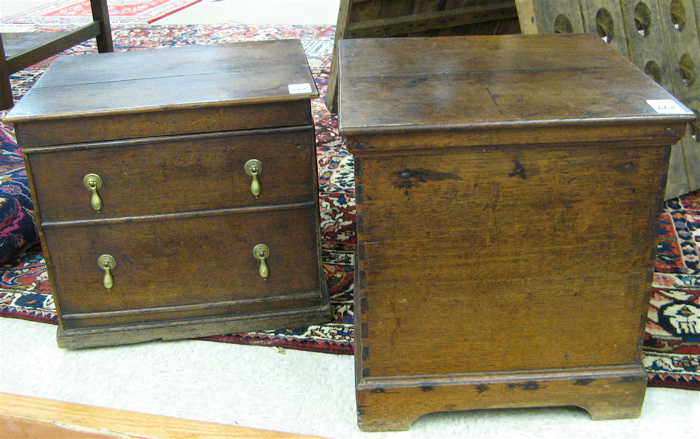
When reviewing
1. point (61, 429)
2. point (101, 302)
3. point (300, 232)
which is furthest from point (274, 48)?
point (61, 429)

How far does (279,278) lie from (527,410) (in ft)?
2.62

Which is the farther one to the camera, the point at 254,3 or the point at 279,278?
the point at 254,3

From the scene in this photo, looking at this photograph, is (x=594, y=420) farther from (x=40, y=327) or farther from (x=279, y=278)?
(x=40, y=327)

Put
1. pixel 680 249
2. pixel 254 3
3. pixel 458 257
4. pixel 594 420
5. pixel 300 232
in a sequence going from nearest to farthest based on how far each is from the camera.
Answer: pixel 458 257, pixel 594 420, pixel 300 232, pixel 680 249, pixel 254 3

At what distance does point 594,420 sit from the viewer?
1.81 metres

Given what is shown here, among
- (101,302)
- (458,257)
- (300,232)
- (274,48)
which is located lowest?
(101,302)

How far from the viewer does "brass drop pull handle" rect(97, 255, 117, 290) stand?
2.02 m

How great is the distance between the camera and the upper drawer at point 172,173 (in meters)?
1.91

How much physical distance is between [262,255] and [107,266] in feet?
1.45

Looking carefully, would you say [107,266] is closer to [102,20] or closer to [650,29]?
[650,29]

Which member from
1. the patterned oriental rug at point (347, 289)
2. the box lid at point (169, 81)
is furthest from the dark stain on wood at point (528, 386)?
the box lid at point (169, 81)

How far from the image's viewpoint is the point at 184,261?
81.2 inches

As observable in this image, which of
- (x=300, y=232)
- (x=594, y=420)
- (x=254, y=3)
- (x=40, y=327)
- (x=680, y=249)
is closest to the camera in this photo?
(x=594, y=420)

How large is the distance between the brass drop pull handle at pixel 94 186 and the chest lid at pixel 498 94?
733mm
